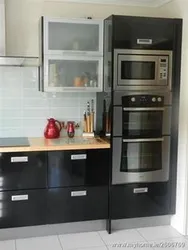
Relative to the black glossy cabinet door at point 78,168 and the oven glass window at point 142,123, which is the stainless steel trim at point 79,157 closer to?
the black glossy cabinet door at point 78,168

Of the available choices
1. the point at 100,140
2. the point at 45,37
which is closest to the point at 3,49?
the point at 45,37

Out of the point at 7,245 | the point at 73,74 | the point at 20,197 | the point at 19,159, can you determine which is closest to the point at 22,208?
the point at 20,197

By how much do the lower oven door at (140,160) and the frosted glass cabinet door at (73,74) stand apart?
0.65 meters

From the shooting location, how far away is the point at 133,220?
3.47 metres

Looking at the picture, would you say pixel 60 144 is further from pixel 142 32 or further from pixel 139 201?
pixel 142 32

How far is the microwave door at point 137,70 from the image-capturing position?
3219mm

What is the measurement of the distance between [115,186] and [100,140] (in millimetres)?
472

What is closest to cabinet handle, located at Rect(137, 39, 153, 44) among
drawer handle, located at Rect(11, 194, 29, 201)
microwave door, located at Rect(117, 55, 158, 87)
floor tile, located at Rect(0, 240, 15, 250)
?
microwave door, located at Rect(117, 55, 158, 87)

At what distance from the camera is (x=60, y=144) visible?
319 cm

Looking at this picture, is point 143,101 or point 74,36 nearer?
point 143,101

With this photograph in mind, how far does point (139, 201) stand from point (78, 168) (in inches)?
27.9

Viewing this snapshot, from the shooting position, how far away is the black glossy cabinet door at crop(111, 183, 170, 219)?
3.34 m

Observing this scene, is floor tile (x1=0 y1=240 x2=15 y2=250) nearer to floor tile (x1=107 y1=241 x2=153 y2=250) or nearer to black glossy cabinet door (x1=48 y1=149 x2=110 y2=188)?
black glossy cabinet door (x1=48 y1=149 x2=110 y2=188)

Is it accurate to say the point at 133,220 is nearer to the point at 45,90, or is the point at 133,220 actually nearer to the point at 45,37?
the point at 45,90
